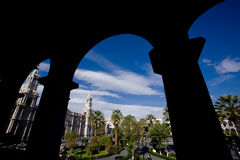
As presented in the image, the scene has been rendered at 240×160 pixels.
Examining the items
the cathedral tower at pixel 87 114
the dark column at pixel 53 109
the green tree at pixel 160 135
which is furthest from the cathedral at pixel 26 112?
the dark column at pixel 53 109

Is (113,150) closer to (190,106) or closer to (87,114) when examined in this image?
(190,106)

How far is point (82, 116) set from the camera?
210 ft

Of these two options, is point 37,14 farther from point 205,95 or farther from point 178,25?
point 205,95

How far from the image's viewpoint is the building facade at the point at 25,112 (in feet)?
Answer: 116

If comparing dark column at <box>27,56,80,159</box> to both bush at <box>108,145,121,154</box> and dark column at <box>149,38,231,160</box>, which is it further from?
bush at <box>108,145,121,154</box>

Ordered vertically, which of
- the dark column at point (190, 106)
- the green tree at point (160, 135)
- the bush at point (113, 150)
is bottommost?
the bush at point (113, 150)

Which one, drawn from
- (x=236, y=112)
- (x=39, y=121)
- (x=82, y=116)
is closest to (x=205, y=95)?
(x=39, y=121)

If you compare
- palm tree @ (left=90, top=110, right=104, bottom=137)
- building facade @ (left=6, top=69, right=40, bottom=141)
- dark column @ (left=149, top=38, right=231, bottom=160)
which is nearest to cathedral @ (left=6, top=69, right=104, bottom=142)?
building facade @ (left=6, top=69, right=40, bottom=141)

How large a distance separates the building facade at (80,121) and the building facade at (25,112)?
51.3 feet

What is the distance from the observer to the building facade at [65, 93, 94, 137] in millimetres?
54394

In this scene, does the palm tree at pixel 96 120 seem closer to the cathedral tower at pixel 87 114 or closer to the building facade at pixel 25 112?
the building facade at pixel 25 112

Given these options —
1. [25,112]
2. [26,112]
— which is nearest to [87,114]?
[26,112]

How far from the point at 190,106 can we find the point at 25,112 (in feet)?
176

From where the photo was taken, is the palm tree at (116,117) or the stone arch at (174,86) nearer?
the stone arch at (174,86)
